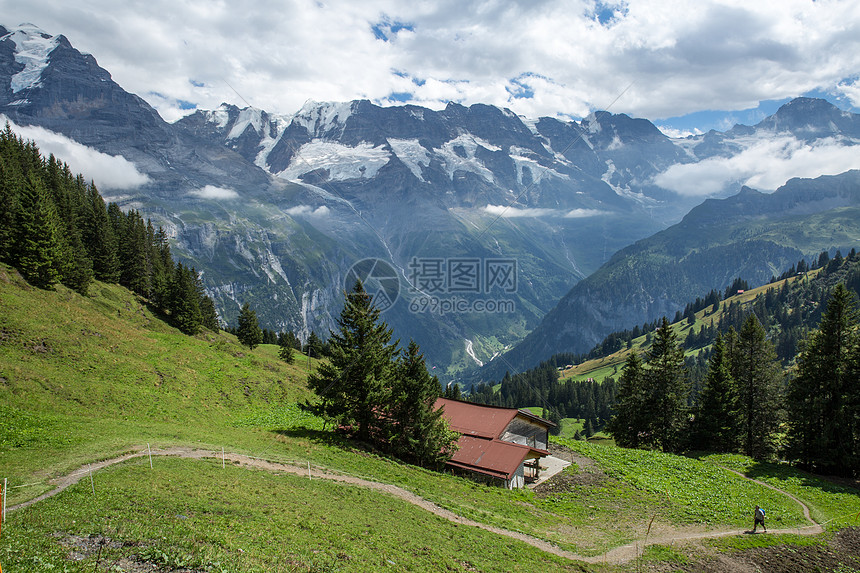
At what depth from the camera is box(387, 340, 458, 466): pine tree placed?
121ft

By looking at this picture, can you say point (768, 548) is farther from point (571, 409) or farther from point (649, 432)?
point (571, 409)

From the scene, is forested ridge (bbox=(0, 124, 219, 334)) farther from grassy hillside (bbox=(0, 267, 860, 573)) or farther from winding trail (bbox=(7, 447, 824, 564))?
winding trail (bbox=(7, 447, 824, 564))

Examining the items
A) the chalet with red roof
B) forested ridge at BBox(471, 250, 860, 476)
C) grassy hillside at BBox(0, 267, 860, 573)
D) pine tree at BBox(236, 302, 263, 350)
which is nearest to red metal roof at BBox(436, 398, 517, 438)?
the chalet with red roof

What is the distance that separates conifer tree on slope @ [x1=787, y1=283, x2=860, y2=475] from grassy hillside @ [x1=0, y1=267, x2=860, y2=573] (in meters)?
5.71

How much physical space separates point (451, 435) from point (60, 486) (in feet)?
90.4

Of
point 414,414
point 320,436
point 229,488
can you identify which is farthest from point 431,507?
point 320,436

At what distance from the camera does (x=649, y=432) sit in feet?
186

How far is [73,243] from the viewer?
212 feet

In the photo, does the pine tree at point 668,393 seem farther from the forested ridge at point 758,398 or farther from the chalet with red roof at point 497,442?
the chalet with red roof at point 497,442

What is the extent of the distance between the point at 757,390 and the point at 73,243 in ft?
301

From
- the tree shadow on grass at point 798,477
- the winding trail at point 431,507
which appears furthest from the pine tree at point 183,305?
the tree shadow on grass at point 798,477

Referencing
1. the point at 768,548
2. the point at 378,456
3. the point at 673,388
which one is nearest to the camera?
the point at 768,548

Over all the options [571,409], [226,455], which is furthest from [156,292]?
[571,409]

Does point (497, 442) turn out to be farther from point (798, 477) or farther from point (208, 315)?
point (208, 315)
